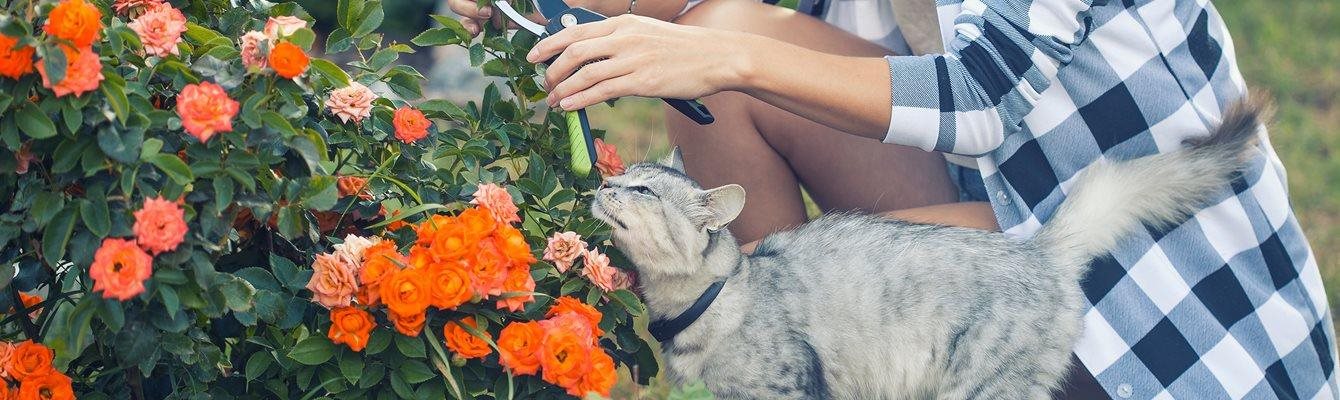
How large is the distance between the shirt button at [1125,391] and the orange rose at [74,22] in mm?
1411

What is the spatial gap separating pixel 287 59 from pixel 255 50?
0.26ft

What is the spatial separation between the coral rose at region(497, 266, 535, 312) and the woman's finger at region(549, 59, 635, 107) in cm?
23

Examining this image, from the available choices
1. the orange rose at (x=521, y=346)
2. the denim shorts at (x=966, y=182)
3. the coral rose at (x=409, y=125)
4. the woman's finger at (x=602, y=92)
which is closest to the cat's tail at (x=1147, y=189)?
the denim shorts at (x=966, y=182)

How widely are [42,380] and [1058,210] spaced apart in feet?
4.53

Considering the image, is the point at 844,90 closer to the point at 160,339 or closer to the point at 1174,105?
the point at 1174,105

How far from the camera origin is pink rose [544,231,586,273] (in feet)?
4.93

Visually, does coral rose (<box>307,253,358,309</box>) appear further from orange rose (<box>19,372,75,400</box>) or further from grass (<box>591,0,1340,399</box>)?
grass (<box>591,0,1340,399</box>)

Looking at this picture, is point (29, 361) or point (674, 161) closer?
point (29, 361)

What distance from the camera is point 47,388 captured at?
4.57 feet

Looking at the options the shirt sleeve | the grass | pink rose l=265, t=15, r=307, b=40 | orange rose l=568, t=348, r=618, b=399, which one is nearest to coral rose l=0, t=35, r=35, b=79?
pink rose l=265, t=15, r=307, b=40

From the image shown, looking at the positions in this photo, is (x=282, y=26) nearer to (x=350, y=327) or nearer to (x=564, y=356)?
(x=350, y=327)

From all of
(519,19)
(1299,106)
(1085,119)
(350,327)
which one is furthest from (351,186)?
(1299,106)

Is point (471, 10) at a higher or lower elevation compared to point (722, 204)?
higher

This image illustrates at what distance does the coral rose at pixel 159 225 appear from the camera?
118cm
